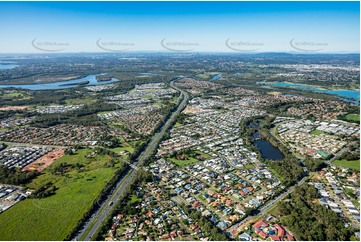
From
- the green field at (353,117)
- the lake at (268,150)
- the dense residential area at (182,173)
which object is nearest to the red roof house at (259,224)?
the dense residential area at (182,173)

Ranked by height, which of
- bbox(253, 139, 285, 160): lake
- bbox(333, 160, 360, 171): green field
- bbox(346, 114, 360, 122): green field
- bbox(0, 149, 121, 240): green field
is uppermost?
bbox(333, 160, 360, 171): green field

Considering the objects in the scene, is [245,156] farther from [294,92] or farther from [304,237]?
[294,92]

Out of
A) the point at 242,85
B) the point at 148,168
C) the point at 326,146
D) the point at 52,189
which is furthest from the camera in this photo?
the point at 242,85

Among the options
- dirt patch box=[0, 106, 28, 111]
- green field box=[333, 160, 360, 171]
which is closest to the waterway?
green field box=[333, 160, 360, 171]

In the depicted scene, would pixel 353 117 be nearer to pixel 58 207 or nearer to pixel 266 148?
pixel 266 148

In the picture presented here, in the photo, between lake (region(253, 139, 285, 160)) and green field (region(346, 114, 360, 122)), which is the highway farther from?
green field (region(346, 114, 360, 122))

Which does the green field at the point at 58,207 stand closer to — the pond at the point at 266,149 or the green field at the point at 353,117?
the pond at the point at 266,149

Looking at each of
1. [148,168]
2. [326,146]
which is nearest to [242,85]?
[326,146]
